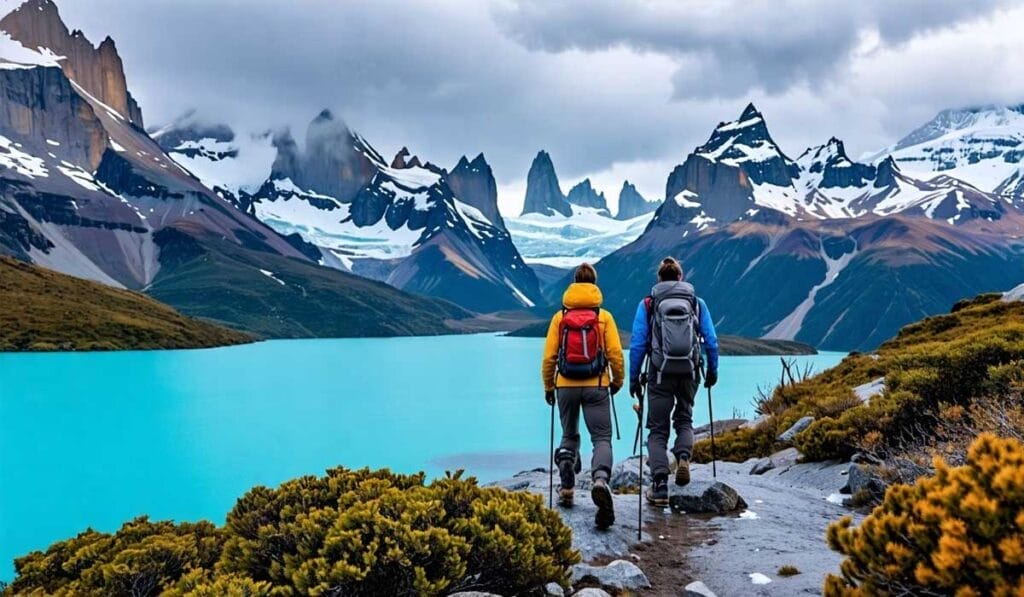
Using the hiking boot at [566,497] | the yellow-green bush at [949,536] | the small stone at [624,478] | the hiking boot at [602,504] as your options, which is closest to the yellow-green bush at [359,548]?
the hiking boot at [602,504]

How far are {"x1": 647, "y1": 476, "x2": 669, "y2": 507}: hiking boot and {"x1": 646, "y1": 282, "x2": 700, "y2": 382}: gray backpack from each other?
193cm

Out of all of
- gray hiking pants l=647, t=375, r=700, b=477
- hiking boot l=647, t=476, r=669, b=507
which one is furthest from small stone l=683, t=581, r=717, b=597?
hiking boot l=647, t=476, r=669, b=507

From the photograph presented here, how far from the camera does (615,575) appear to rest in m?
8.34

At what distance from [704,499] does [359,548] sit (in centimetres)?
688

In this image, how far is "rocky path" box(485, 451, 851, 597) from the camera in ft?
27.6

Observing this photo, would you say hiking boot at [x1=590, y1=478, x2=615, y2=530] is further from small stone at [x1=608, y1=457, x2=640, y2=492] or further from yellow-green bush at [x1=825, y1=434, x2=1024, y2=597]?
small stone at [x1=608, y1=457, x2=640, y2=492]

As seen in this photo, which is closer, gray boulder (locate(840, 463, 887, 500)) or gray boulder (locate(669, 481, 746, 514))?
gray boulder (locate(669, 481, 746, 514))

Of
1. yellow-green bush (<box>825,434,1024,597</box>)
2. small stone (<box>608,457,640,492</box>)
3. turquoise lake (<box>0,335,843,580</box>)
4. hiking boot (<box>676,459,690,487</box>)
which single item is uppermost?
yellow-green bush (<box>825,434,1024,597</box>)

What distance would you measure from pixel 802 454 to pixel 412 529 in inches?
527

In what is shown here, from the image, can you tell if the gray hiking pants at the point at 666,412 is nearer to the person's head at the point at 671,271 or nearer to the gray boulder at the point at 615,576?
the person's head at the point at 671,271

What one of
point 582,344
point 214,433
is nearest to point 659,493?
point 582,344

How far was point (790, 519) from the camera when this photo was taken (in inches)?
461

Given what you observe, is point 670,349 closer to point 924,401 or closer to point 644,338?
point 644,338

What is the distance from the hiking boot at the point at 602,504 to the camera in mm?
9562
